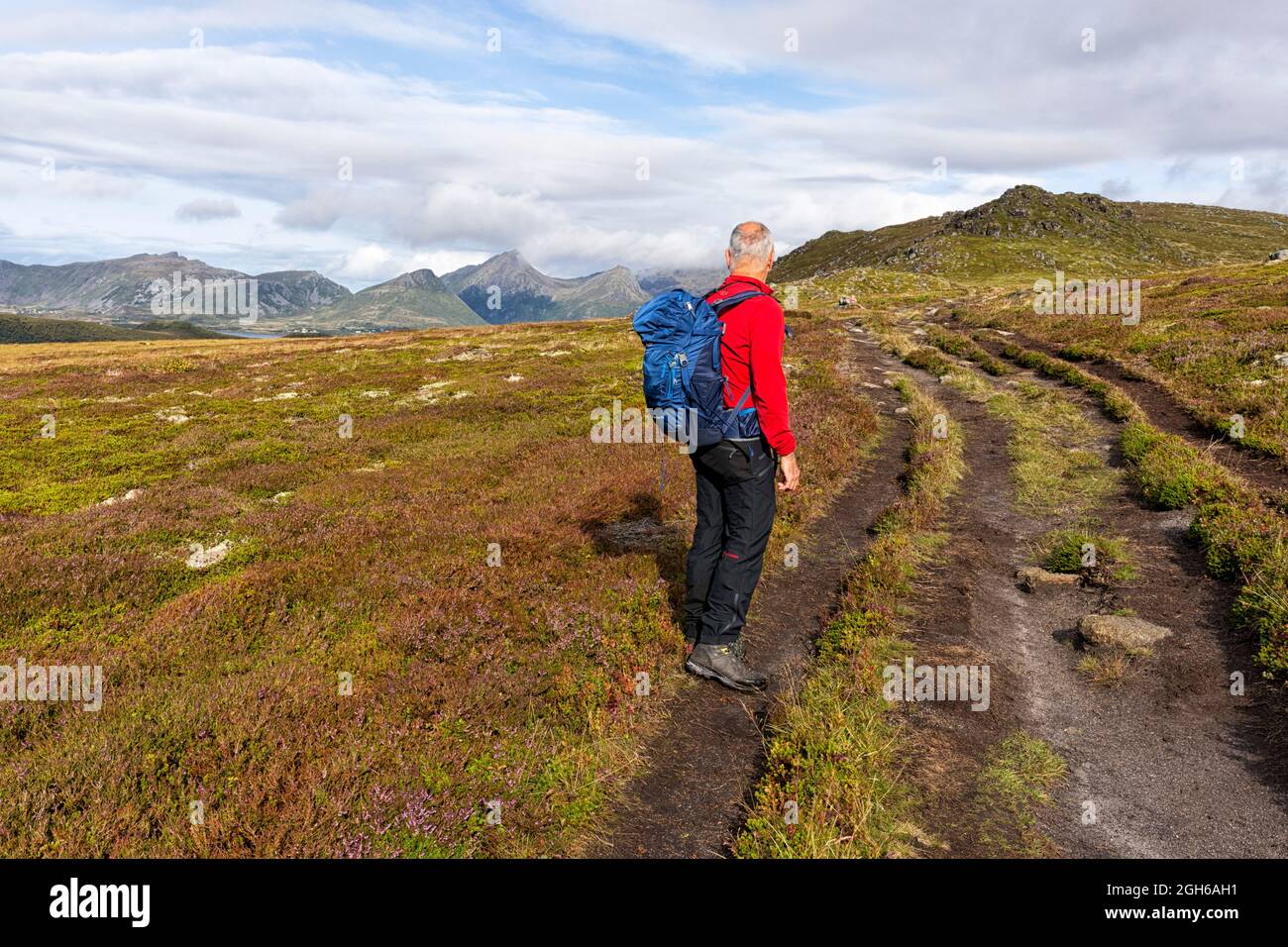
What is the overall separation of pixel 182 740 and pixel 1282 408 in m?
21.0

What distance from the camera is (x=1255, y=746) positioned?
5.25 m

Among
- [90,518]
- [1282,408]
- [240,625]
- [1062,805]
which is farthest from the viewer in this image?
[1282,408]

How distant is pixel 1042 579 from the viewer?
8.90 m

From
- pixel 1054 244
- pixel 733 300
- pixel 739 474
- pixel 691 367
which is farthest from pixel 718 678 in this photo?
pixel 1054 244

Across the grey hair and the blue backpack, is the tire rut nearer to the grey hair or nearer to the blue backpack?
the blue backpack

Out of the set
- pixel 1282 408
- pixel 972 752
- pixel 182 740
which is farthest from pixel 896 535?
pixel 1282 408

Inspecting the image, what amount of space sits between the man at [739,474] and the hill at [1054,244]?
441ft

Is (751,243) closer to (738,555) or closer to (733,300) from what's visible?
(733,300)

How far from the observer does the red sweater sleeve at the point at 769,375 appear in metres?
6.26

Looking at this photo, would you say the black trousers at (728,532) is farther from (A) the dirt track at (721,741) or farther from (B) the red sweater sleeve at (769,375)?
(A) the dirt track at (721,741)

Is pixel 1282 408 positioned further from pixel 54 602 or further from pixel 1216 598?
pixel 54 602

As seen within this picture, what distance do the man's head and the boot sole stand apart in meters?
4.30

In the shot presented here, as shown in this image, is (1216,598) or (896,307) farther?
(896,307)

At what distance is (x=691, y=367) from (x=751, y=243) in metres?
1.50
